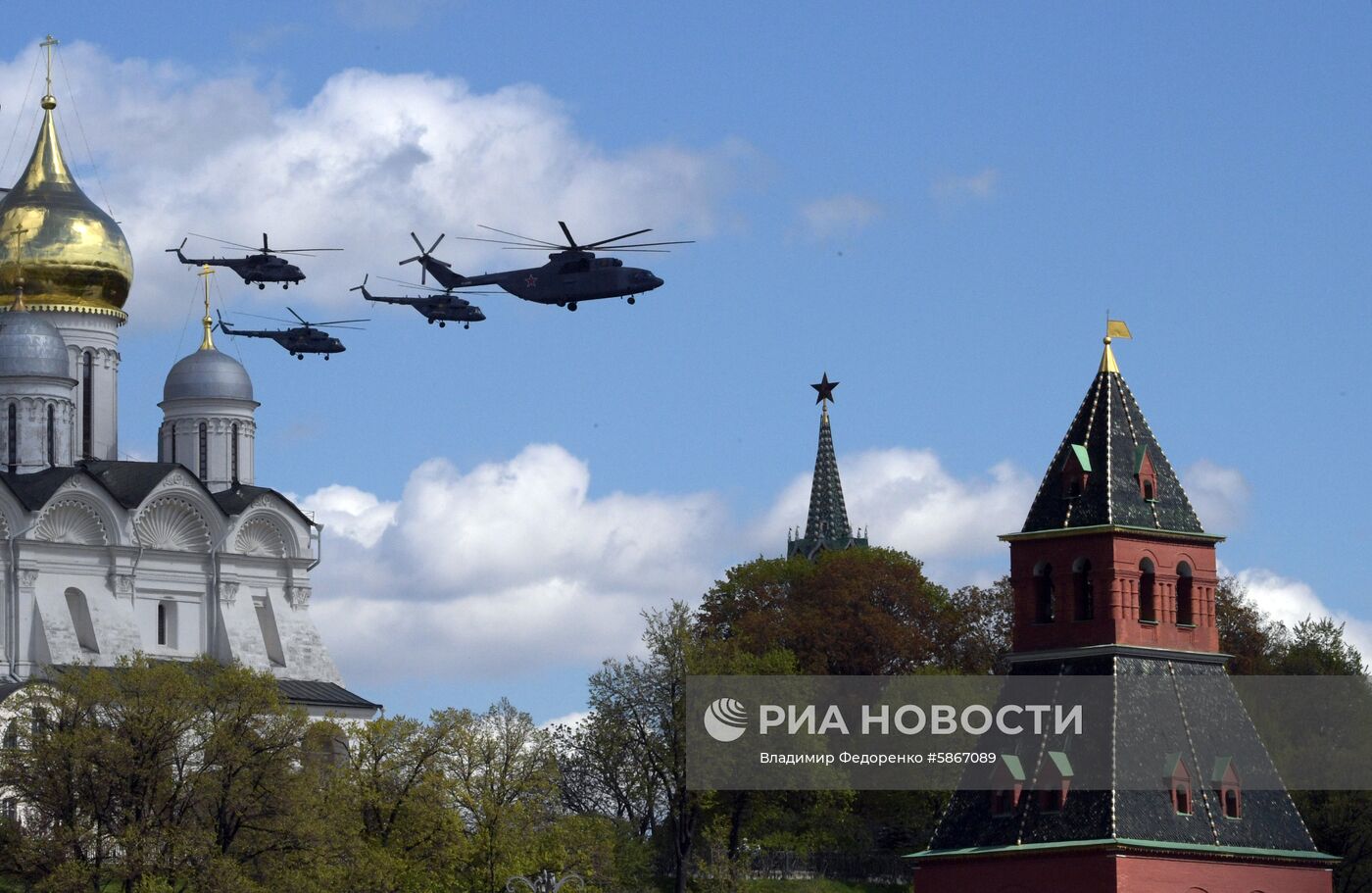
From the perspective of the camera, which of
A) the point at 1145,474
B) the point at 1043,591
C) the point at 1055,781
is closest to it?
the point at 1055,781

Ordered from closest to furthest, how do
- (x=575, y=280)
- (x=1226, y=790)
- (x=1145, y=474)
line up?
(x=1226, y=790)
(x=1145, y=474)
(x=575, y=280)

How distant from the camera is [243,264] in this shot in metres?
92.4

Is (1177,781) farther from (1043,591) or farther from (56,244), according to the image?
(56,244)

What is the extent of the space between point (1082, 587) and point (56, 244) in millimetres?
36745

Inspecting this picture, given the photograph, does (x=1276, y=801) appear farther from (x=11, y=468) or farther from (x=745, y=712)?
(x=11, y=468)

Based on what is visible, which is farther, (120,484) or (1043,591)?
(120,484)

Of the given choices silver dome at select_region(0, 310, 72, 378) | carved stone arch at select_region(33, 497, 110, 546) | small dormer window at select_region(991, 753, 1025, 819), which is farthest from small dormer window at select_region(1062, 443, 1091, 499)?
silver dome at select_region(0, 310, 72, 378)

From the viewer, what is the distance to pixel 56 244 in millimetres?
93875

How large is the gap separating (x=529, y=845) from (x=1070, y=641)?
1320 centimetres

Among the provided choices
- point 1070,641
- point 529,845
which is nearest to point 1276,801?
point 1070,641

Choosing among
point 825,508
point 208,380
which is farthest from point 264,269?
point 825,508

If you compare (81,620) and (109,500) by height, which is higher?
(109,500)

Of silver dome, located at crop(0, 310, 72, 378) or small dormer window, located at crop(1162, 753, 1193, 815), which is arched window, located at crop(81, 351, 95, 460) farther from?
small dormer window, located at crop(1162, 753, 1193, 815)

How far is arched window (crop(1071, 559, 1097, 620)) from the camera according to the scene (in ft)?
221
